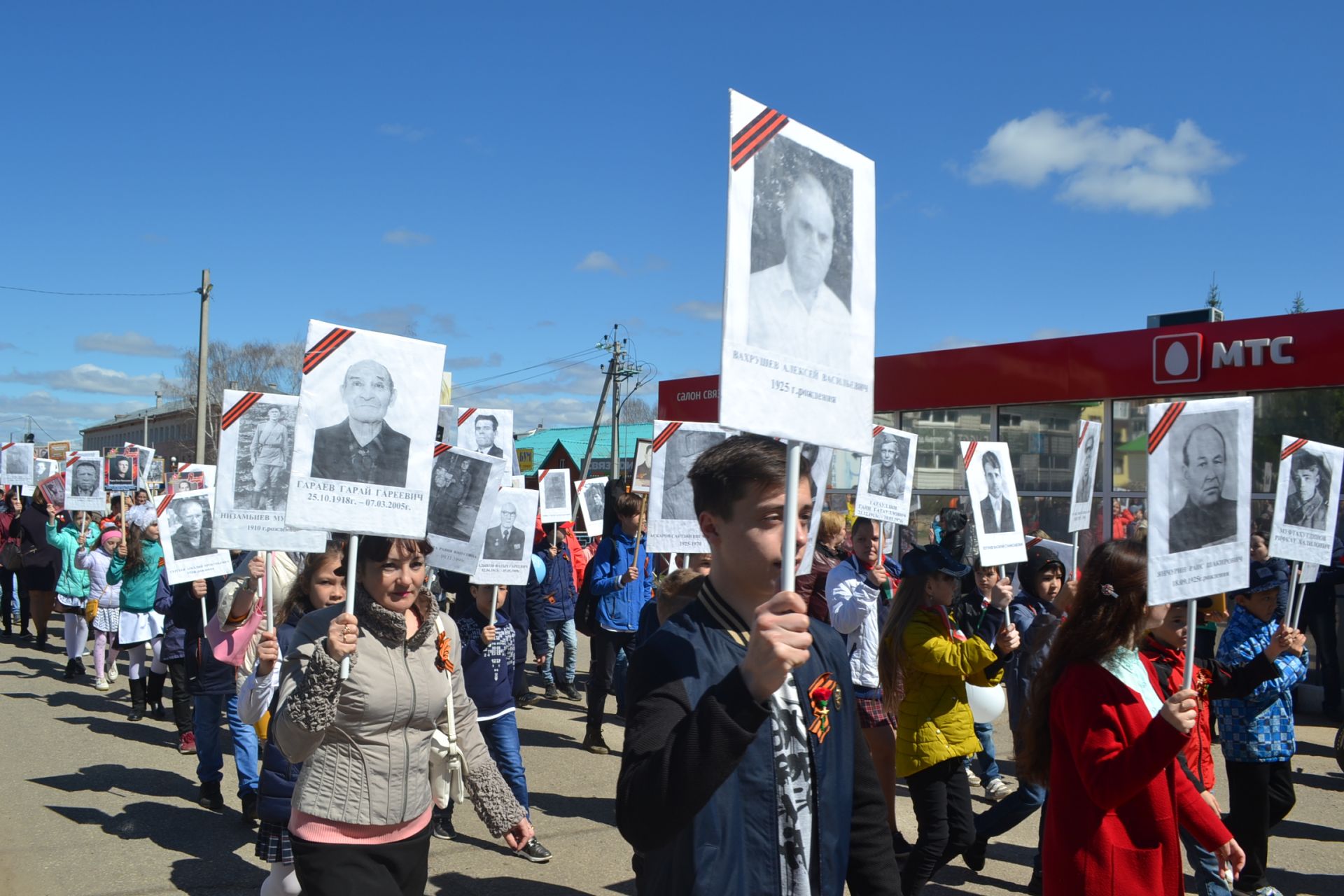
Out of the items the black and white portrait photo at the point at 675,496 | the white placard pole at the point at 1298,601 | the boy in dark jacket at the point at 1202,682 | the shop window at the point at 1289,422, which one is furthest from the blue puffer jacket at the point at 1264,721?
the shop window at the point at 1289,422

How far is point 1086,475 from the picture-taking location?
8367 mm

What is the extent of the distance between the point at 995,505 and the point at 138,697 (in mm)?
8931

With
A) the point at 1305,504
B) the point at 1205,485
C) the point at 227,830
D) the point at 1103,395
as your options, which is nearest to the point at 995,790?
the point at 1305,504

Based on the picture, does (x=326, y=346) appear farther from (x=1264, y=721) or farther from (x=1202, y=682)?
(x=1264, y=721)

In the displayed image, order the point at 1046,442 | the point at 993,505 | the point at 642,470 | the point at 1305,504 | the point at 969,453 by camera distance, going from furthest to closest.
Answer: the point at 1046,442, the point at 642,470, the point at 969,453, the point at 993,505, the point at 1305,504

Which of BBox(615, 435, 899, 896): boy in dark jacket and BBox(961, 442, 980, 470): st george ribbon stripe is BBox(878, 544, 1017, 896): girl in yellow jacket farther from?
BBox(615, 435, 899, 896): boy in dark jacket

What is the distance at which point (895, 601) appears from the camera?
568cm

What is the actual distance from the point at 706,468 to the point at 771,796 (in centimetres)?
68

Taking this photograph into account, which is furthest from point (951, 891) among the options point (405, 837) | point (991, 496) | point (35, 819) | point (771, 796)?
point (35, 819)

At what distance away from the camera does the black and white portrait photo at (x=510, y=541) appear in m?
7.13

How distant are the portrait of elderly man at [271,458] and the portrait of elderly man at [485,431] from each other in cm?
367

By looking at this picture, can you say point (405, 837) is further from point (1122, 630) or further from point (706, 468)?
point (1122, 630)

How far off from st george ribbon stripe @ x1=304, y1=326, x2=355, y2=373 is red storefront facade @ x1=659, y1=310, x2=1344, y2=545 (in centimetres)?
941

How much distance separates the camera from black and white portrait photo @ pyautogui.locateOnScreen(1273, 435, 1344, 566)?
6441 mm
